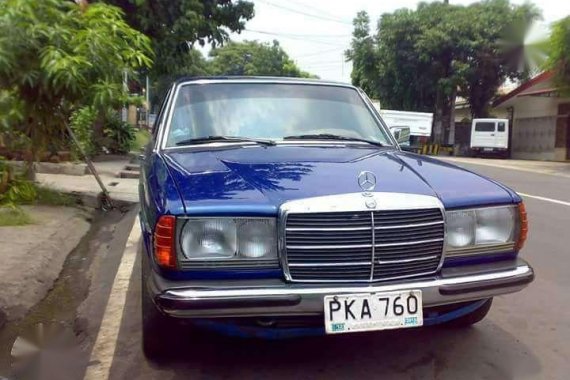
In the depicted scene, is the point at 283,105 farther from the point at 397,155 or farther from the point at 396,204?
the point at 396,204

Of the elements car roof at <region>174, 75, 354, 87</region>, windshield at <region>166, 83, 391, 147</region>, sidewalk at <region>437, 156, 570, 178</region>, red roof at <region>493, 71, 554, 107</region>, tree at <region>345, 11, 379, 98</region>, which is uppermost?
tree at <region>345, 11, 379, 98</region>

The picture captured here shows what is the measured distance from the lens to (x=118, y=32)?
575 centimetres

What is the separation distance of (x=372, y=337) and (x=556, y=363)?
3.46ft

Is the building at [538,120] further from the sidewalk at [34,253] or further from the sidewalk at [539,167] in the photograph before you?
the sidewalk at [34,253]

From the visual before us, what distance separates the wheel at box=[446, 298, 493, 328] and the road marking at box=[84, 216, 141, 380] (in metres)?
2.15

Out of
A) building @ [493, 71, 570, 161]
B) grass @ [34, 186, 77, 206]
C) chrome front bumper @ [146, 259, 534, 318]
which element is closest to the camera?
chrome front bumper @ [146, 259, 534, 318]

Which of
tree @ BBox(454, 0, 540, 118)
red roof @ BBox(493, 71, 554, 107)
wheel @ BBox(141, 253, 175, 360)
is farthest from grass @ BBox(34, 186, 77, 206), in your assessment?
tree @ BBox(454, 0, 540, 118)

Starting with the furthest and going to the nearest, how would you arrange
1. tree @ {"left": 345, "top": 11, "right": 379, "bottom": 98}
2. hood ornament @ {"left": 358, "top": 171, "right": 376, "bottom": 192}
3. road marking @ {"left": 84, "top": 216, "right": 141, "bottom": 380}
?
tree @ {"left": 345, "top": 11, "right": 379, "bottom": 98}, road marking @ {"left": 84, "top": 216, "right": 141, "bottom": 380}, hood ornament @ {"left": 358, "top": 171, "right": 376, "bottom": 192}

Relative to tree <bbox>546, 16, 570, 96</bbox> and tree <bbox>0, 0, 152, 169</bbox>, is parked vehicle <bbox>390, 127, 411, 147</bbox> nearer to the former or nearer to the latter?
tree <bbox>0, 0, 152, 169</bbox>

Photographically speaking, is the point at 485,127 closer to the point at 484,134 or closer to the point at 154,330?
the point at 484,134

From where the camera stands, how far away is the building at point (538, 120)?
2909 cm

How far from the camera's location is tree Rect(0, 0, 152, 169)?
Answer: 4793 mm

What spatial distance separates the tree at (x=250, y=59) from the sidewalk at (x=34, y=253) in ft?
173

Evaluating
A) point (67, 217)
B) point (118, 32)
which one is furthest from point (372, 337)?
point (67, 217)
